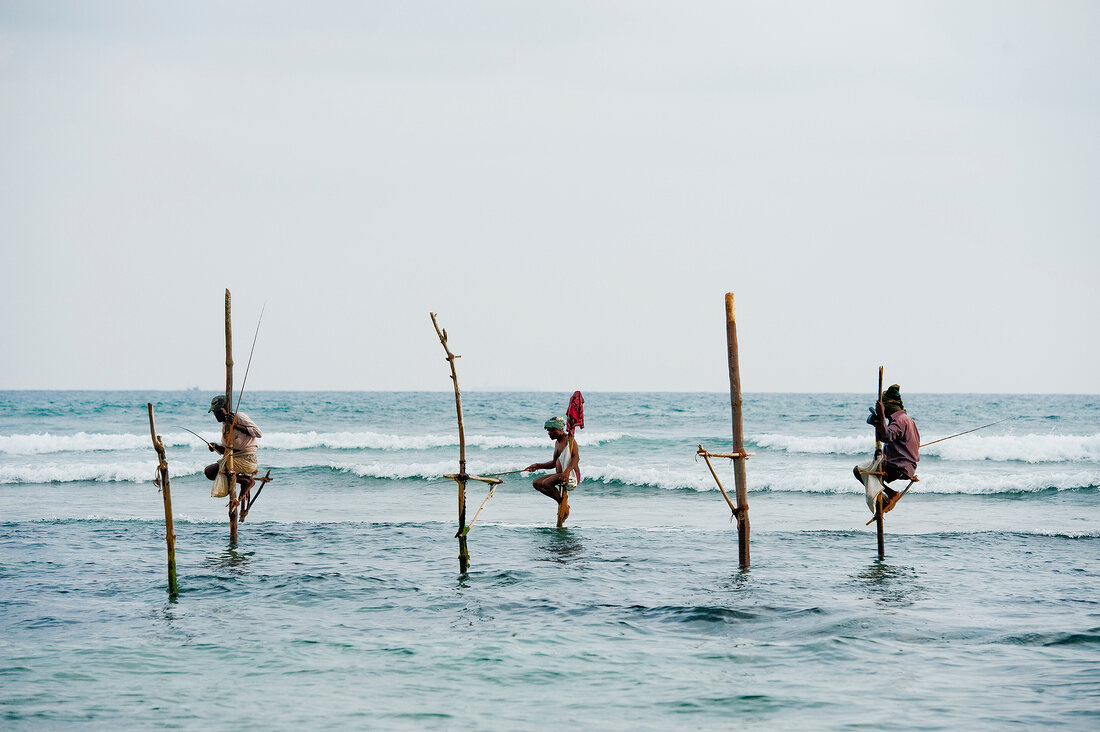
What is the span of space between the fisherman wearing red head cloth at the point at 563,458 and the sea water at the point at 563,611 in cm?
76

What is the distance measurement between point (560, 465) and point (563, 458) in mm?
140

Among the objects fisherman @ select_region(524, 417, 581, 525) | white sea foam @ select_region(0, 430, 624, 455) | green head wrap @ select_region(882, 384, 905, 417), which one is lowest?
white sea foam @ select_region(0, 430, 624, 455)

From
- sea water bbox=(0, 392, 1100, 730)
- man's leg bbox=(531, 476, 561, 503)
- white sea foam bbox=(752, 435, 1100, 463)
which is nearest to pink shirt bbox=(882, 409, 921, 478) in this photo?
sea water bbox=(0, 392, 1100, 730)

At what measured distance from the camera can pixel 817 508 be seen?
54.5 feet

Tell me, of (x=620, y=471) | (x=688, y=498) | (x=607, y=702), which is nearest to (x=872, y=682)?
(x=607, y=702)

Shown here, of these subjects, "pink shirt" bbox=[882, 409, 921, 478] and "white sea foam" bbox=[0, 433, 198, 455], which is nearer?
"pink shirt" bbox=[882, 409, 921, 478]

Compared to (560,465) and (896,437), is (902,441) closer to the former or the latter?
(896,437)

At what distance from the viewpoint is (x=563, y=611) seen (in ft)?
28.9

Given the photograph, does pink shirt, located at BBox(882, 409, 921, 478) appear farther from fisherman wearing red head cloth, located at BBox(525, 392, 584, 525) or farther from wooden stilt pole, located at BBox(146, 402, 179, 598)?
wooden stilt pole, located at BBox(146, 402, 179, 598)

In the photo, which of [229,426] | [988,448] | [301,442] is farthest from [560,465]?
[301,442]

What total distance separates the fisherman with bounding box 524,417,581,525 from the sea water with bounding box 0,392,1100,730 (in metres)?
0.75

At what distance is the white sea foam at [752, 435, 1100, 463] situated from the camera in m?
25.7

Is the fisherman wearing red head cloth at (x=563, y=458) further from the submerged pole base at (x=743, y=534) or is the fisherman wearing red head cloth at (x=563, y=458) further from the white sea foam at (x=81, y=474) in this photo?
the white sea foam at (x=81, y=474)

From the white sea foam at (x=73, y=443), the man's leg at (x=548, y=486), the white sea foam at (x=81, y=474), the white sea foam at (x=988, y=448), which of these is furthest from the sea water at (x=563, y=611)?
the white sea foam at (x=73, y=443)
